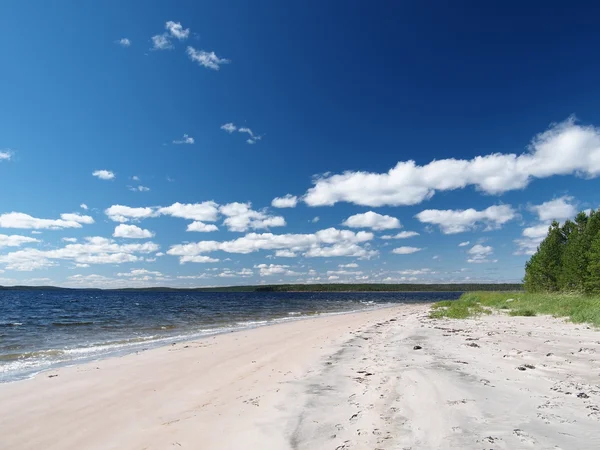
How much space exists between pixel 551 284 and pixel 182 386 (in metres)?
66.3

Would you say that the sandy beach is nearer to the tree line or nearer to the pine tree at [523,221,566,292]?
the tree line

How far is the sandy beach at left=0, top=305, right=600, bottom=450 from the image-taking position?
5.20 m

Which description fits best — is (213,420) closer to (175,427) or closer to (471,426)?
(175,427)

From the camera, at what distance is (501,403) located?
620 cm

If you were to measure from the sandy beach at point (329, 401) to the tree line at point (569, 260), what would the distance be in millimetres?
35292

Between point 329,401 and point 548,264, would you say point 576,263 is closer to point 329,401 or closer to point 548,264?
point 548,264

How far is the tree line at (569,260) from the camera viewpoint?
39922mm

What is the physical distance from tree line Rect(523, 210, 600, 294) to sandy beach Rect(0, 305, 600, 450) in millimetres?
35292

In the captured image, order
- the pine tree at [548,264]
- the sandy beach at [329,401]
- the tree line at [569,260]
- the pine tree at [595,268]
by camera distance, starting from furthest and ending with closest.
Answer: the pine tree at [548,264] < the tree line at [569,260] < the pine tree at [595,268] < the sandy beach at [329,401]

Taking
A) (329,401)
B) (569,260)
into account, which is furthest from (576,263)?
(329,401)

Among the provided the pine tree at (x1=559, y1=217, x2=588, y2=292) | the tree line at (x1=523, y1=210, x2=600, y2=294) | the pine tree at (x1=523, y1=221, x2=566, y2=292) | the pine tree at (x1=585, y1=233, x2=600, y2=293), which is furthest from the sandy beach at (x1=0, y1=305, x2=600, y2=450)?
the pine tree at (x1=523, y1=221, x2=566, y2=292)

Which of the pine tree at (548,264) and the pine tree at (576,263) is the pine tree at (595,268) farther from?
the pine tree at (548,264)

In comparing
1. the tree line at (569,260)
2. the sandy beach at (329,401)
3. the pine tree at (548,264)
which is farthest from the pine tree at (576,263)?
the sandy beach at (329,401)

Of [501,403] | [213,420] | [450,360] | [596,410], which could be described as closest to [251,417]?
[213,420]
